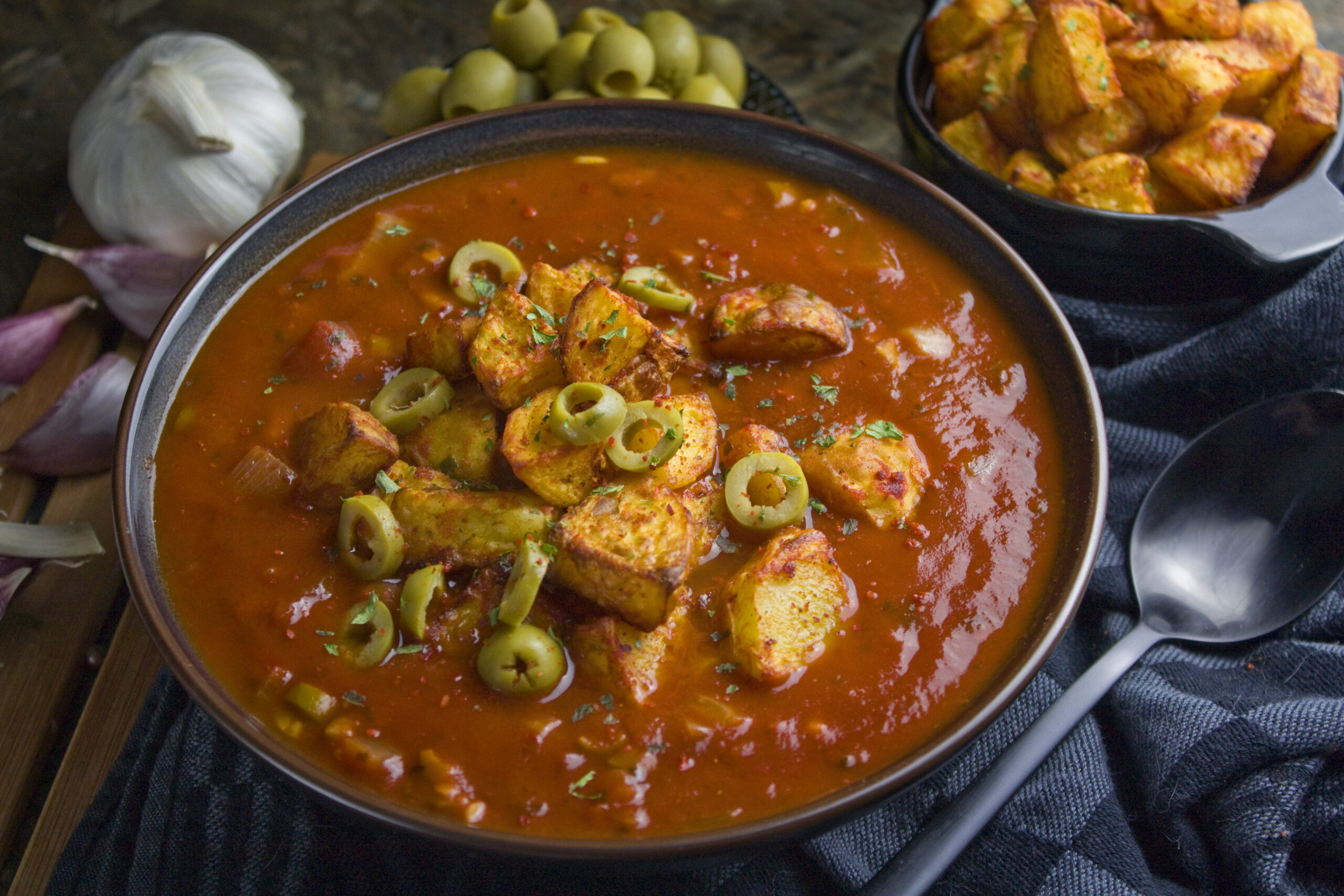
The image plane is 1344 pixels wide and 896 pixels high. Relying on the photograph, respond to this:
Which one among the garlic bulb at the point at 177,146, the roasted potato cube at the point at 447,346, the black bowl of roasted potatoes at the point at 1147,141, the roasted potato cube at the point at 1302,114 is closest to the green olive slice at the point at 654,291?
the roasted potato cube at the point at 447,346

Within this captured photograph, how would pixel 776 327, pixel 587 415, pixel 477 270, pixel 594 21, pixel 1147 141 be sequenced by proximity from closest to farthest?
pixel 587 415 < pixel 776 327 < pixel 477 270 < pixel 1147 141 < pixel 594 21

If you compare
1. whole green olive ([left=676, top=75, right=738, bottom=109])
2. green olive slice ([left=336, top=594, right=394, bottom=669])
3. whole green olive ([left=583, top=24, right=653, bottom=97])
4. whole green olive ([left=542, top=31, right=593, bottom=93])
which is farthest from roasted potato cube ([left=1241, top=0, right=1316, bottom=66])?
green olive slice ([left=336, top=594, right=394, bottom=669])

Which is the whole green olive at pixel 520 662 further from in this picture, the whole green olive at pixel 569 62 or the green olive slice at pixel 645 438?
the whole green olive at pixel 569 62

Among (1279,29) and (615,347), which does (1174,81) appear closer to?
(1279,29)

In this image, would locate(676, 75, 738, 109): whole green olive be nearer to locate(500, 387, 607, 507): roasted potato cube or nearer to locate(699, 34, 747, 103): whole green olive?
locate(699, 34, 747, 103): whole green olive

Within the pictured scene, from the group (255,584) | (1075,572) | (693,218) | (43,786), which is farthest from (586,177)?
(43,786)

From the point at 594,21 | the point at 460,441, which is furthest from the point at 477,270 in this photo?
the point at 594,21
